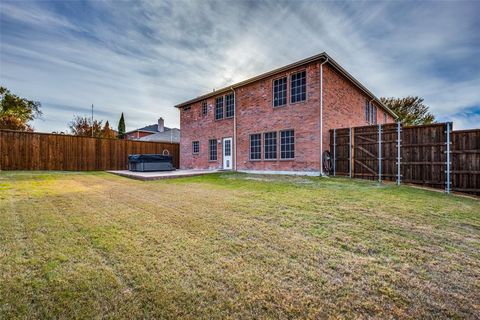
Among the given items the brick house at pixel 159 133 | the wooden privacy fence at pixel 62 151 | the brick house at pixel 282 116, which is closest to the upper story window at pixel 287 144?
the brick house at pixel 282 116

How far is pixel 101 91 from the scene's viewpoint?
16203mm

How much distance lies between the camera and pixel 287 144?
37.0 ft

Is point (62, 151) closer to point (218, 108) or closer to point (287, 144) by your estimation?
point (218, 108)

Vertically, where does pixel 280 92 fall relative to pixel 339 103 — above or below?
above

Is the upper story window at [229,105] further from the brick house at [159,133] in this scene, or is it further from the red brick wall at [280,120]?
the brick house at [159,133]

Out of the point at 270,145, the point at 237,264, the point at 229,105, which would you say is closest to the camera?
the point at 237,264

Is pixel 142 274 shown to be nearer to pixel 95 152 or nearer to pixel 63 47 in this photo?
pixel 63 47

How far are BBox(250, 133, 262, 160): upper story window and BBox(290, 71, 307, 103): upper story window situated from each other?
275cm

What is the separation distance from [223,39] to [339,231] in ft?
34.6

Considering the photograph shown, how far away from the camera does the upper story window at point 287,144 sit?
436 inches

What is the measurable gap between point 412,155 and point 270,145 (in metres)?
6.10

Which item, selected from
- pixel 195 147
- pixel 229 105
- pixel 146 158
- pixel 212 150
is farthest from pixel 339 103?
pixel 146 158

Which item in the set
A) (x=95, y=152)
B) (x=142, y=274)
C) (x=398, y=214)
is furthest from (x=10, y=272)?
(x=95, y=152)

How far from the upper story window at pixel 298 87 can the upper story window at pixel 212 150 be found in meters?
6.23
